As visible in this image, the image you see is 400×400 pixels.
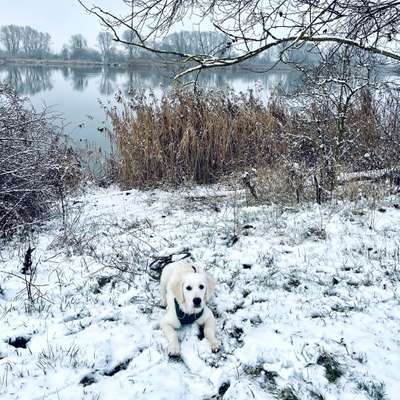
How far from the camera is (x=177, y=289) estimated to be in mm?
3025

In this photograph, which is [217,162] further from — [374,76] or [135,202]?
[374,76]

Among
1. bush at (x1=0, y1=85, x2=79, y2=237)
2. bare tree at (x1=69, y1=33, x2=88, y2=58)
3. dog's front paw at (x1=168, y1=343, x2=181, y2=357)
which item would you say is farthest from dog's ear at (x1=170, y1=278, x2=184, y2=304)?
bare tree at (x1=69, y1=33, x2=88, y2=58)

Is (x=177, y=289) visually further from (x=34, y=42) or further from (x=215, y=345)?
(x=34, y=42)

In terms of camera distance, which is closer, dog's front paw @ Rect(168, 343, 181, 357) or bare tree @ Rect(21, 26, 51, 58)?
dog's front paw @ Rect(168, 343, 181, 357)

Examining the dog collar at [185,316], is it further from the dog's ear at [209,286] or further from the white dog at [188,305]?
the dog's ear at [209,286]

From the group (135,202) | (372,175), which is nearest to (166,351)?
(135,202)

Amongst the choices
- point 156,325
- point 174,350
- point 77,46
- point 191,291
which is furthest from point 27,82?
point 77,46

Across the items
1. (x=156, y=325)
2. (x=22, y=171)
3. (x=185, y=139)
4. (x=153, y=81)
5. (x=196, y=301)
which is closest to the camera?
(x=196, y=301)

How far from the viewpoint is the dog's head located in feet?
9.67

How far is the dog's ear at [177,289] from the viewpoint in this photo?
3.00 meters

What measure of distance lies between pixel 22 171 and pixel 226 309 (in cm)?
338

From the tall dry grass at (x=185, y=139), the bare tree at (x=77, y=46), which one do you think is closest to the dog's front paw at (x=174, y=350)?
the tall dry grass at (x=185, y=139)

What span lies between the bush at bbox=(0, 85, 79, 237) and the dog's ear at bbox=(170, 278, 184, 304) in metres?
2.50

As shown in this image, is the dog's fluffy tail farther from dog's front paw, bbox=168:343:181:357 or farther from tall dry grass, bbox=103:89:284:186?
tall dry grass, bbox=103:89:284:186
